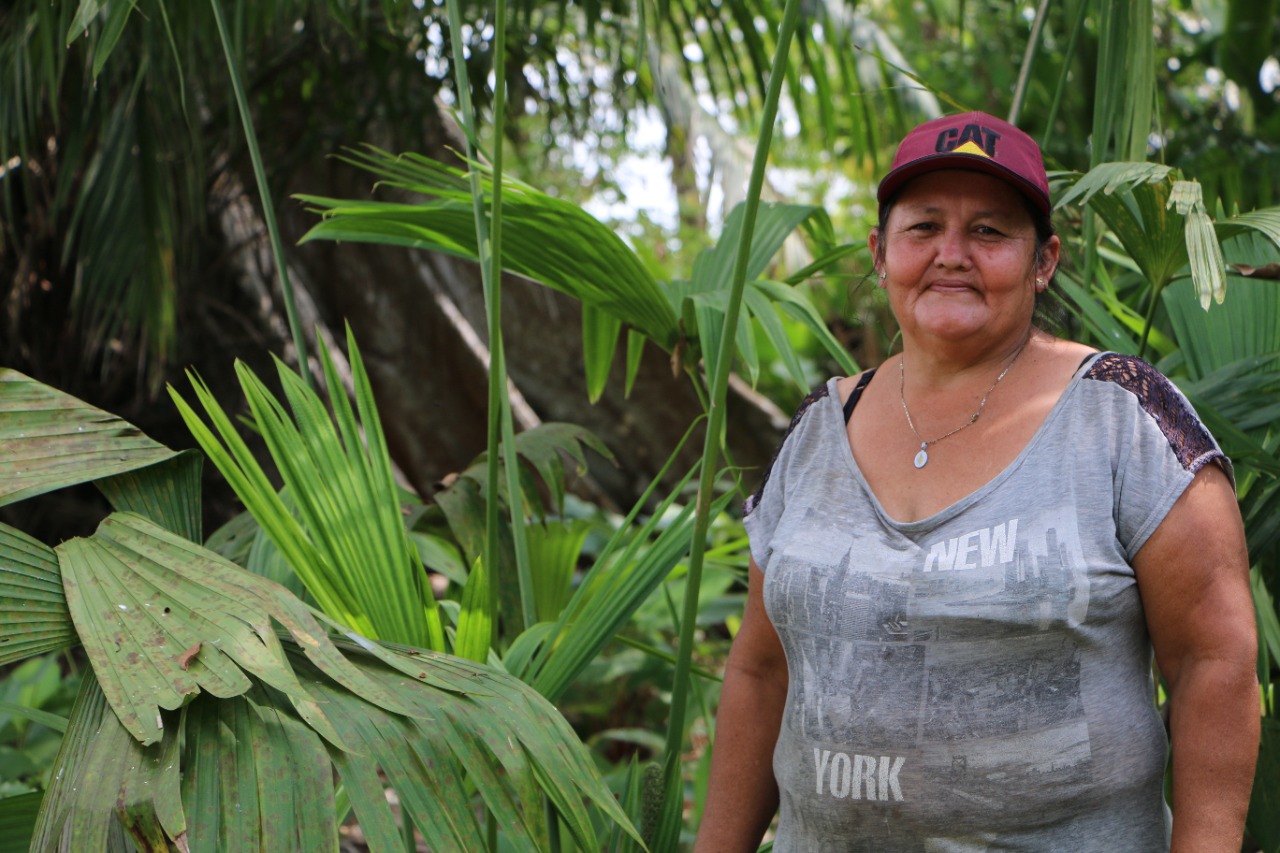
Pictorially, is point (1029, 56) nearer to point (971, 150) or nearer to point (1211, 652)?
point (971, 150)

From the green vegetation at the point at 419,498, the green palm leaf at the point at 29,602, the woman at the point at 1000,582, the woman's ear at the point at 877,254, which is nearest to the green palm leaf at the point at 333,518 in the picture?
the green vegetation at the point at 419,498

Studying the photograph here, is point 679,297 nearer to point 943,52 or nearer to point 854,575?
point 854,575

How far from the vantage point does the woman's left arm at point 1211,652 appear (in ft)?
3.12

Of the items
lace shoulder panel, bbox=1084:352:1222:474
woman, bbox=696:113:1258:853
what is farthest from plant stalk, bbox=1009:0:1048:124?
lace shoulder panel, bbox=1084:352:1222:474

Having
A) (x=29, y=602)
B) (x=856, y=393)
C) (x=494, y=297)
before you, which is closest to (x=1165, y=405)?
(x=856, y=393)

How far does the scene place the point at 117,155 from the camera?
3.06m

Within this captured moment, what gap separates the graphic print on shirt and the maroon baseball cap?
11.9 inches

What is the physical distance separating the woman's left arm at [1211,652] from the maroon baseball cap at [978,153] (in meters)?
0.30

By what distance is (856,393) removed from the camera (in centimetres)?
122

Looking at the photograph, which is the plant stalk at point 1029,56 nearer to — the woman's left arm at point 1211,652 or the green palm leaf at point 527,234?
the green palm leaf at point 527,234

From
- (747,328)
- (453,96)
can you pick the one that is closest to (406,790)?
(747,328)

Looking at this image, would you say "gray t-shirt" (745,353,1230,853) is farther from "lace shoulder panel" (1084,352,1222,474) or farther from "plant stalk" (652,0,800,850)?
"plant stalk" (652,0,800,850)

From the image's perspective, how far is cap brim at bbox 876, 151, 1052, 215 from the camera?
106cm

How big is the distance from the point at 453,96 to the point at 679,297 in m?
2.98
